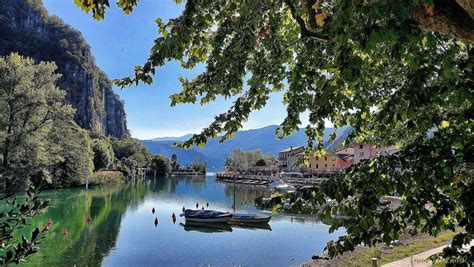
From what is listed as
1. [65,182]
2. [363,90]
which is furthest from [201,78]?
[65,182]

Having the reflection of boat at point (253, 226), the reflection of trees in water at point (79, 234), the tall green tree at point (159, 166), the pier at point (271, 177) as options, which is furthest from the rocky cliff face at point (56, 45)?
the reflection of boat at point (253, 226)

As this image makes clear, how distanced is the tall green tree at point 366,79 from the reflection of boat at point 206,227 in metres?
29.1

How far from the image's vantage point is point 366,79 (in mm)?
5582

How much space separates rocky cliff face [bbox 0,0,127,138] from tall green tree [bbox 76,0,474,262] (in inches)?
6732

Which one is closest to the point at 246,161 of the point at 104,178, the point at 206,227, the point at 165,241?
the point at 104,178

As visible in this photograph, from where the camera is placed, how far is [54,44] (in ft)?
566

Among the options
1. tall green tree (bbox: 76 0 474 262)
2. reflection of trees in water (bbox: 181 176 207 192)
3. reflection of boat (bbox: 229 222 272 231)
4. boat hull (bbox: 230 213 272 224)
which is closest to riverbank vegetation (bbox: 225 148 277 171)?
reflection of trees in water (bbox: 181 176 207 192)

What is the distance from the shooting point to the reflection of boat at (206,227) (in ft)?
112

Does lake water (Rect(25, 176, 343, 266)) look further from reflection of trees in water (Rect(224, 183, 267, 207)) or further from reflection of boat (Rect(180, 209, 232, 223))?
reflection of trees in water (Rect(224, 183, 267, 207))

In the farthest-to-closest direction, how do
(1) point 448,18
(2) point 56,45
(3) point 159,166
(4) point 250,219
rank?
(2) point 56,45 < (3) point 159,166 < (4) point 250,219 < (1) point 448,18

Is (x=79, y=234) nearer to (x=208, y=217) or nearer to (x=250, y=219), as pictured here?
(x=208, y=217)

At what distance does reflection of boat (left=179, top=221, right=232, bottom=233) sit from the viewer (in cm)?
3419

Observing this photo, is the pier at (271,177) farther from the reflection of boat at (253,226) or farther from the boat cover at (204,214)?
the reflection of boat at (253,226)

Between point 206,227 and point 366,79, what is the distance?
32069 millimetres
